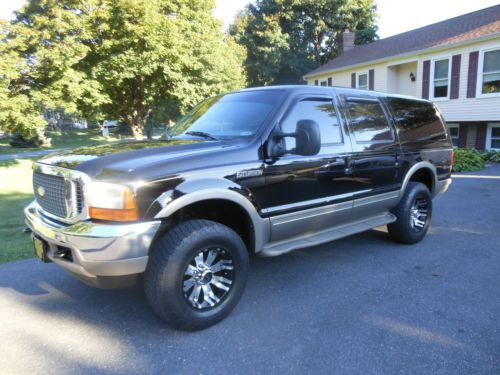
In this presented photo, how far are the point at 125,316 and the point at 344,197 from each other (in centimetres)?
245

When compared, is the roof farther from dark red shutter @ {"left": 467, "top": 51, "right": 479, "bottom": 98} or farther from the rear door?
the rear door

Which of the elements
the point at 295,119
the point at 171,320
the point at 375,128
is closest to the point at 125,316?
the point at 171,320

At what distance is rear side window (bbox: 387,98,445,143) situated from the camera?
4.82 m

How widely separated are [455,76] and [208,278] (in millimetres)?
15556

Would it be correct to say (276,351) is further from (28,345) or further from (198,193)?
(28,345)

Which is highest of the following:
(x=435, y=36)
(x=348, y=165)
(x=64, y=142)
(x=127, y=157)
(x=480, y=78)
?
(x=435, y=36)

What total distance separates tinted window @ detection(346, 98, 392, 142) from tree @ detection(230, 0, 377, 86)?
29625 mm

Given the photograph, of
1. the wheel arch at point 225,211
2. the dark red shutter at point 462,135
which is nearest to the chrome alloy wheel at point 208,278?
the wheel arch at point 225,211

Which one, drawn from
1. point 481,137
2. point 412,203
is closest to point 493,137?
point 481,137

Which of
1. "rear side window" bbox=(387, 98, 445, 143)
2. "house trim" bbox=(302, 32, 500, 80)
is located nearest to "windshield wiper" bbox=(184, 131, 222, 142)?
"rear side window" bbox=(387, 98, 445, 143)

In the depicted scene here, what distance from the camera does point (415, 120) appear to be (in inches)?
200

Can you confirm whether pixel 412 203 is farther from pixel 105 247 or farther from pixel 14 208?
pixel 14 208

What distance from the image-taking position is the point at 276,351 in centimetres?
273

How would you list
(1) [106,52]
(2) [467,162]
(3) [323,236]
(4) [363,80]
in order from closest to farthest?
(3) [323,236] → (2) [467,162] → (1) [106,52] → (4) [363,80]
